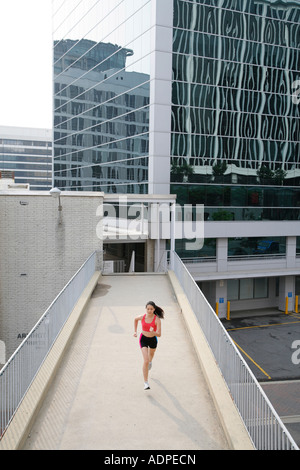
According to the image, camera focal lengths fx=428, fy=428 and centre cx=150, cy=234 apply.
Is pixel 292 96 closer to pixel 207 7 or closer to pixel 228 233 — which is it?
pixel 207 7

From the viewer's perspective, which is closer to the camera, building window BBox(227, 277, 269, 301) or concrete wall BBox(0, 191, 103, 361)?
concrete wall BBox(0, 191, 103, 361)

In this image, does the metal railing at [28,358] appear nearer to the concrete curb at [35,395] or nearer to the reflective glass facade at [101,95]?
the concrete curb at [35,395]

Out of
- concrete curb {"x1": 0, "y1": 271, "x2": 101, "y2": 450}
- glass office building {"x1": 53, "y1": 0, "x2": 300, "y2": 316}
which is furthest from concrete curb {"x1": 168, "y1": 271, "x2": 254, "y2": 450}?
glass office building {"x1": 53, "y1": 0, "x2": 300, "y2": 316}

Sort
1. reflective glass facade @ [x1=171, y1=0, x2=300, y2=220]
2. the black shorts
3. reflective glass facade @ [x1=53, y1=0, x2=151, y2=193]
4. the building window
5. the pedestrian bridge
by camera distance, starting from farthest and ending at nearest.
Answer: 1. the building window
2. reflective glass facade @ [x1=53, y1=0, x2=151, y2=193]
3. reflective glass facade @ [x1=171, y1=0, x2=300, y2=220]
4. the black shorts
5. the pedestrian bridge

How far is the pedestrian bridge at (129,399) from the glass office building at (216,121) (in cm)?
1965

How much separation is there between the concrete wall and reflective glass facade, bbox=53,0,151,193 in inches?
450

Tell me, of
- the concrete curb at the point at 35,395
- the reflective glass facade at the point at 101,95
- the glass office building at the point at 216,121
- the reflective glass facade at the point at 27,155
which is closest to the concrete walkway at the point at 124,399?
the concrete curb at the point at 35,395

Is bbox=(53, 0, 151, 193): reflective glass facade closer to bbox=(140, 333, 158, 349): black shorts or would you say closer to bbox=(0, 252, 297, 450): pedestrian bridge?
bbox=(0, 252, 297, 450): pedestrian bridge

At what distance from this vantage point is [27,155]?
104 metres

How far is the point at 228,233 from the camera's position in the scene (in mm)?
30797

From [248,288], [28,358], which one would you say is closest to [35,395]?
[28,358]

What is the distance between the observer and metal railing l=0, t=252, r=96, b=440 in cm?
615

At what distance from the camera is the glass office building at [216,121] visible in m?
28.9

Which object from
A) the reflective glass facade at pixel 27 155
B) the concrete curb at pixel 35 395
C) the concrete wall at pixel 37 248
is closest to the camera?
the concrete curb at pixel 35 395
